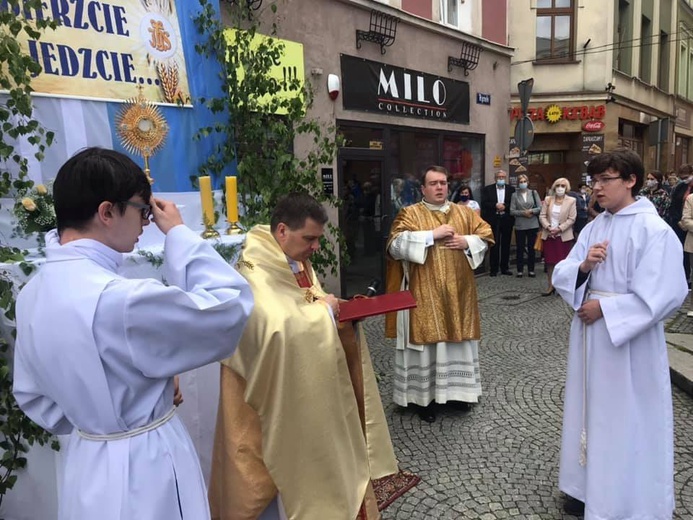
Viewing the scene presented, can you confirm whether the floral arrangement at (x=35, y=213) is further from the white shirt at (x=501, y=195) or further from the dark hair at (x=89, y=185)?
the white shirt at (x=501, y=195)

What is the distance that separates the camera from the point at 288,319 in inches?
80.6

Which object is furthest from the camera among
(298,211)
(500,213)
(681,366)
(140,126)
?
(500,213)

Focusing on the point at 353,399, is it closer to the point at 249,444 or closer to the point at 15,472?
the point at 249,444

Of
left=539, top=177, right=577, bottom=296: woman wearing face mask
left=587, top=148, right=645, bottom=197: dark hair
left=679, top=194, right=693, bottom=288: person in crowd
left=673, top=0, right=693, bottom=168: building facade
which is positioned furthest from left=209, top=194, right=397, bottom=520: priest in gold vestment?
left=673, top=0, right=693, bottom=168: building facade

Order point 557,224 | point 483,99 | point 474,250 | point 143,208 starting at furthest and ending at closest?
point 483,99, point 557,224, point 474,250, point 143,208

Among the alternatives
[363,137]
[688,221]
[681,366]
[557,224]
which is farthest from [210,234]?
[557,224]

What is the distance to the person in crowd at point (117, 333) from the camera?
130 cm

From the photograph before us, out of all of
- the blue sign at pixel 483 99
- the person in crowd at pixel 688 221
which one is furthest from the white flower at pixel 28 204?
the blue sign at pixel 483 99

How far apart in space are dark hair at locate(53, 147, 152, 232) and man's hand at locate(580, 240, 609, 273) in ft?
6.98

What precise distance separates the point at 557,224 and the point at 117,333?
7.91m

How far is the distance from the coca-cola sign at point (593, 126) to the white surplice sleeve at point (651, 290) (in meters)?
12.9

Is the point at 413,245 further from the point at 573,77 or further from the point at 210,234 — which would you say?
the point at 573,77

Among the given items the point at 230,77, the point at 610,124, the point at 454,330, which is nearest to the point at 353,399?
the point at 454,330

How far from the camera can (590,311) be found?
2.59 m
